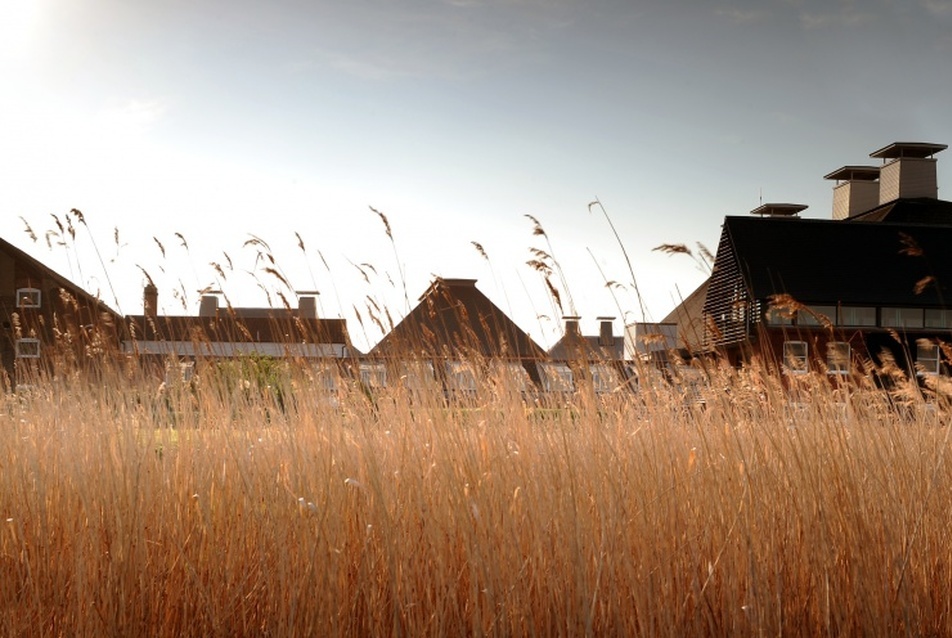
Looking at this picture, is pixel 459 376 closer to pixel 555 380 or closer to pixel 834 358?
pixel 555 380

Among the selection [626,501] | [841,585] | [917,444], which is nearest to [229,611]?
[626,501]

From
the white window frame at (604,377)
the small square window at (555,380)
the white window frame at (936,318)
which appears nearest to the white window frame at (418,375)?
the small square window at (555,380)

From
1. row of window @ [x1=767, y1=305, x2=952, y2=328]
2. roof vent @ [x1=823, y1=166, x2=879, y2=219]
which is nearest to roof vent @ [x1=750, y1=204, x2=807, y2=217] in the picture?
roof vent @ [x1=823, y1=166, x2=879, y2=219]

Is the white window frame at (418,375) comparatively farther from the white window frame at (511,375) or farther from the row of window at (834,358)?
the row of window at (834,358)

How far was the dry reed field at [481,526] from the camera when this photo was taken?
9.36 feet

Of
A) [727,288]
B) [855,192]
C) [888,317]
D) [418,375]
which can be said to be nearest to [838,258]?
[888,317]

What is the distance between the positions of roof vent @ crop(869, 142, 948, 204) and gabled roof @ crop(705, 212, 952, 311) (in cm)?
211

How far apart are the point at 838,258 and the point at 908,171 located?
5250mm

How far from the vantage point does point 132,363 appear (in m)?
4.04

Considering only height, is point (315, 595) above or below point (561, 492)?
below

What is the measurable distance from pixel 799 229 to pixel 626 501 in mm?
26597

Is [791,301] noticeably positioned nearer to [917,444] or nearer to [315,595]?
[917,444]

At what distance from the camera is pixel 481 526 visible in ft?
9.57

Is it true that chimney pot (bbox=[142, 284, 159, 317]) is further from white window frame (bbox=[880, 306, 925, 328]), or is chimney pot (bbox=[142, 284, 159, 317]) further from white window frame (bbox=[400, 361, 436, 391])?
white window frame (bbox=[880, 306, 925, 328])
